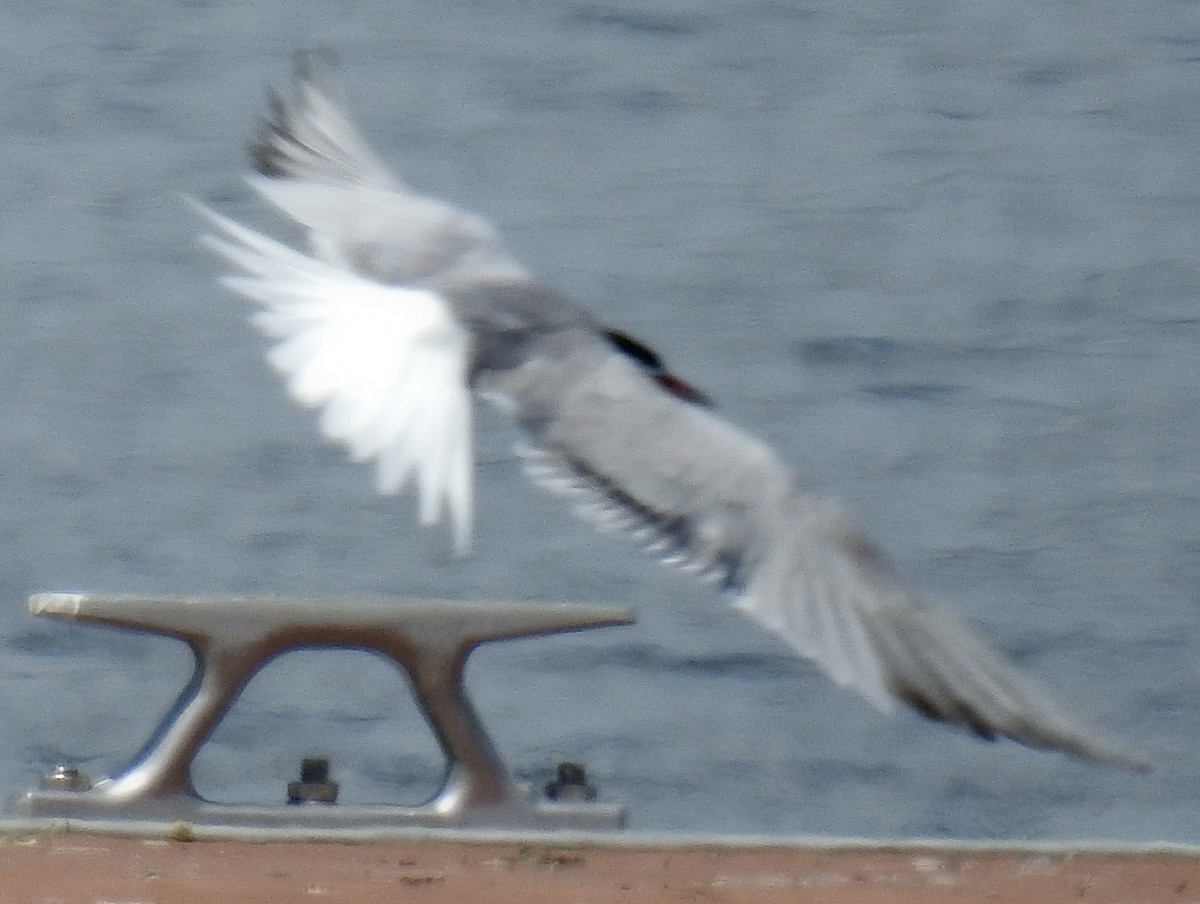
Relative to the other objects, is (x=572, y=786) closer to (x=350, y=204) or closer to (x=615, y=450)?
(x=615, y=450)

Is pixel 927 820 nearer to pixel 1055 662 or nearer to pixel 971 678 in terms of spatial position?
pixel 1055 662

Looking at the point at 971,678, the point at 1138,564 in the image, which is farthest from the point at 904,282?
the point at 971,678

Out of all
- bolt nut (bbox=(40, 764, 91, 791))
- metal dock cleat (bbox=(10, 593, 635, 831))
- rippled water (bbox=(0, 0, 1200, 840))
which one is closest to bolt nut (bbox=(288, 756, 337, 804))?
metal dock cleat (bbox=(10, 593, 635, 831))

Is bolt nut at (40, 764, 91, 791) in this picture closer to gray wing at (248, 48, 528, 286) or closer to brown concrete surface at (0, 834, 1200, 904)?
brown concrete surface at (0, 834, 1200, 904)

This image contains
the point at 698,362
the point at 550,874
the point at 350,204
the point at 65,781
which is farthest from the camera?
the point at 698,362

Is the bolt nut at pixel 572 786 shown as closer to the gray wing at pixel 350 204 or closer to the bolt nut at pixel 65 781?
the bolt nut at pixel 65 781

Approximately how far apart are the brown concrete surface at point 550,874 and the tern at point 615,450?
15cm

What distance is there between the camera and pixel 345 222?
290 centimetres

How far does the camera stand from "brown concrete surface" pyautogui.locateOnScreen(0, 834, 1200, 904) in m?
1.75

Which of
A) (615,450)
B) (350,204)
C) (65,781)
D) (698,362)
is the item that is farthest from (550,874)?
(698,362)

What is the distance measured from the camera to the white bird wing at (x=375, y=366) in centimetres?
235

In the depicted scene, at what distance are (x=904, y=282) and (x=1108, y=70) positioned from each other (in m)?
0.52

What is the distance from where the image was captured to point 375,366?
2.41 metres

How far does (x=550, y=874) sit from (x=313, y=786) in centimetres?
37
